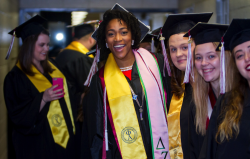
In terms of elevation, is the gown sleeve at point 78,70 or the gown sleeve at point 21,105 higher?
the gown sleeve at point 78,70

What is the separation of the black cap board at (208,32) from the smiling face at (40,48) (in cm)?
174

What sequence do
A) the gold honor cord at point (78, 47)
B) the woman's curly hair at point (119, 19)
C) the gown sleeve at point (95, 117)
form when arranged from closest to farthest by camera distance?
the gown sleeve at point (95, 117), the woman's curly hair at point (119, 19), the gold honor cord at point (78, 47)

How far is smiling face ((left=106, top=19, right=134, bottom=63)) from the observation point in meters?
2.09

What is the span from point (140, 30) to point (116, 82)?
56 centimetres

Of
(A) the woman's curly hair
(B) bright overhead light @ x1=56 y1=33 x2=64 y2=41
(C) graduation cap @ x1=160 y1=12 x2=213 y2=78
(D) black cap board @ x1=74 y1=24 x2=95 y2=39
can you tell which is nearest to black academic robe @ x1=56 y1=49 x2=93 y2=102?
(D) black cap board @ x1=74 y1=24 x2=95 y2=39

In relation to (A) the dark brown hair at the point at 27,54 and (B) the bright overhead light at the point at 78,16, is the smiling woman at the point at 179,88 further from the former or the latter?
(B) the bright overhead light at the point at 78,16

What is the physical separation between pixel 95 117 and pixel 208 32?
3.62 feet

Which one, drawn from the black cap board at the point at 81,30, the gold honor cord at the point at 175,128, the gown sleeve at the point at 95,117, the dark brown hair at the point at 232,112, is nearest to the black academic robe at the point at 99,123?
the gown sleeve at the point at 95,117

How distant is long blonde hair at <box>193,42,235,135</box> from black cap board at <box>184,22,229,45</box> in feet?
0.18

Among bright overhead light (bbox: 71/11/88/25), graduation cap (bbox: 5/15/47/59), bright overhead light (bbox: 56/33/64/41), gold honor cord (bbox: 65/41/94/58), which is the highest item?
bright overhead light (bbox: 71/11/88/25)

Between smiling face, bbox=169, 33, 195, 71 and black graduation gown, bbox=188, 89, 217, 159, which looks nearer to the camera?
black graduation gown, bbox=188, 89, 217, 159

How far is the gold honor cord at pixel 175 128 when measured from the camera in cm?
201

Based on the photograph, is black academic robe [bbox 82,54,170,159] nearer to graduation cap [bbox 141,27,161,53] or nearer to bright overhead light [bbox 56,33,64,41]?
graduation cap [bbox 141,27,161,53]

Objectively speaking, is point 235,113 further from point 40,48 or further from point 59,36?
point 59,36
